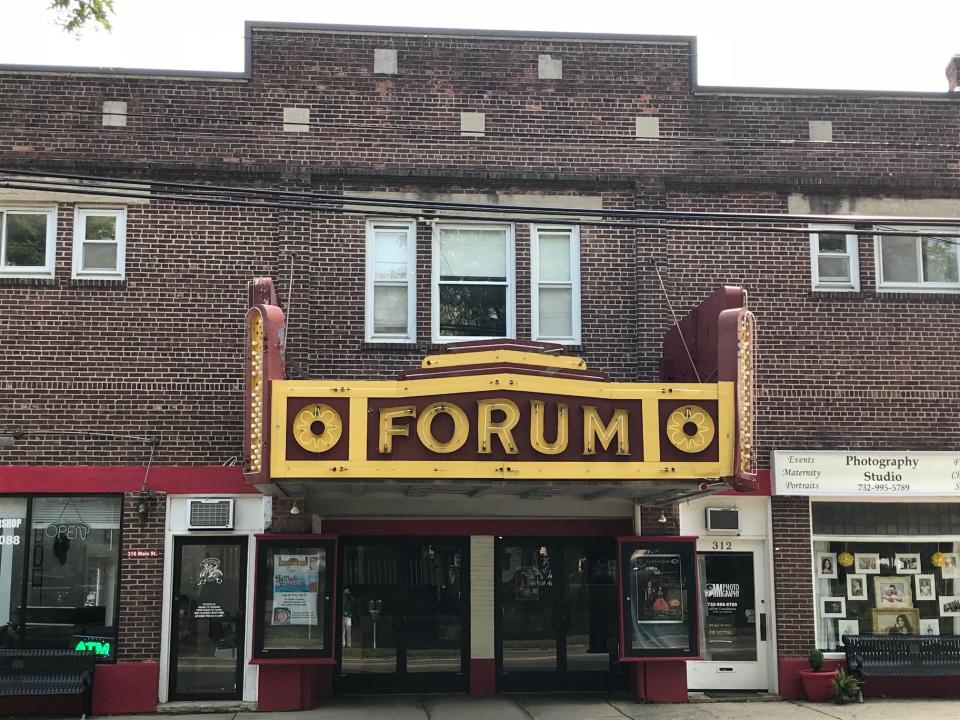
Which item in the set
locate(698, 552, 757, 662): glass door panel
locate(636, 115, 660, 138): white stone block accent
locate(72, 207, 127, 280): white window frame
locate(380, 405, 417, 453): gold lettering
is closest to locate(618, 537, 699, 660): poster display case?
locate(698, 552, 757, 662): glass door panel

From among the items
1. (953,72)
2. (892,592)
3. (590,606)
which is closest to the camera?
(892,592)

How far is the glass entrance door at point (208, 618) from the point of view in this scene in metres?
13.4

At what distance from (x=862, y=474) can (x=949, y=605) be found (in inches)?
92.4

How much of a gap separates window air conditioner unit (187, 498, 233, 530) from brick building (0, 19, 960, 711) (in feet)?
0.13

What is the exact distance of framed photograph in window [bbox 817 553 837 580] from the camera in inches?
565

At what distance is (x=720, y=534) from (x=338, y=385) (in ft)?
21.0

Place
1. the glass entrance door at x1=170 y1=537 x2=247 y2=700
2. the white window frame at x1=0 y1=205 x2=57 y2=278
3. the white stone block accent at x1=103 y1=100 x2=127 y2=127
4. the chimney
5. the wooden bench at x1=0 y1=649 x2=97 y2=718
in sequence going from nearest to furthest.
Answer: the wooden bench at x1=0 y1=649 x2=97 y2=718 < the glass entrance door at x1=170 y1=537 x2=247 y2=700 < the white window frame at x1=0 y1=205 x2=57 y2=278 < the white stone block accent at x1=103 y1=100 x2=127 y2=127 < the chimney

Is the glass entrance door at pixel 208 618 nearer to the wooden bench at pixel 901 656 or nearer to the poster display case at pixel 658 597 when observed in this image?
the poster display case at pixel 658 597

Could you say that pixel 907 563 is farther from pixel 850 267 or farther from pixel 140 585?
pixel 140 585

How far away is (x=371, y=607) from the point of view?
1441 centimetres

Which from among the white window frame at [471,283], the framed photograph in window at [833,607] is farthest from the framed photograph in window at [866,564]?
A: the white window frame at [471,283]

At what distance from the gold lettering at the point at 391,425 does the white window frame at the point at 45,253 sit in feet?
20.1

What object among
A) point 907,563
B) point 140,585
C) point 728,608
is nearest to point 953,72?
point 907,563

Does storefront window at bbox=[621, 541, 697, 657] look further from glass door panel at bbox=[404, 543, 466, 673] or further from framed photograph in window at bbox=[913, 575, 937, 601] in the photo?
framed photograph in window at bbox=[913, 575, 937, 601]
